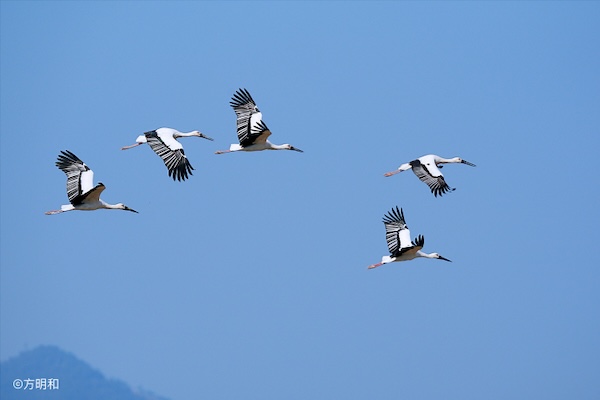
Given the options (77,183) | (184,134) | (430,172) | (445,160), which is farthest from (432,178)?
(77,183)

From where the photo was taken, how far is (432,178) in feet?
105

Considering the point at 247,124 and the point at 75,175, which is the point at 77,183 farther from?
the point at 247,124

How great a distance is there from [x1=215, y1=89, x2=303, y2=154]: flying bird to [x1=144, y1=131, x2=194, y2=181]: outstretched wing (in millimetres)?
1953

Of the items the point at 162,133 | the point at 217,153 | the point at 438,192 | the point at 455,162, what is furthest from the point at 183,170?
the point at 455,162

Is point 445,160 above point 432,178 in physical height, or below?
above

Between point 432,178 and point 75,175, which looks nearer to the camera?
point 75,175

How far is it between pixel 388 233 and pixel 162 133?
630 centimetres

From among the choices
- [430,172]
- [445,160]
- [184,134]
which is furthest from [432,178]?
[184,134]

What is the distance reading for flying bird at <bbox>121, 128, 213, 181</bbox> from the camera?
29.0 metres

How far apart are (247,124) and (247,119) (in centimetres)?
14

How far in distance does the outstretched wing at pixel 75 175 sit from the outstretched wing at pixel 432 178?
8.50m

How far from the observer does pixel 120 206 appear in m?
32.0

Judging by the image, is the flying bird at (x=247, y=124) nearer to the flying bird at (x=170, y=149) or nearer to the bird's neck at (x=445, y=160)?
the flying bird at (x=170, y=149)

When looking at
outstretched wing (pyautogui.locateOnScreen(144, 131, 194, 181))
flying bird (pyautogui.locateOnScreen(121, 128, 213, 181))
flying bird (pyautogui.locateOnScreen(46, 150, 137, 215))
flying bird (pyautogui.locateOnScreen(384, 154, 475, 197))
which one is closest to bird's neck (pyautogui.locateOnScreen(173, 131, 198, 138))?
flying bird (pyautogui.locateOnScreen(121, 128, 213, 181))
